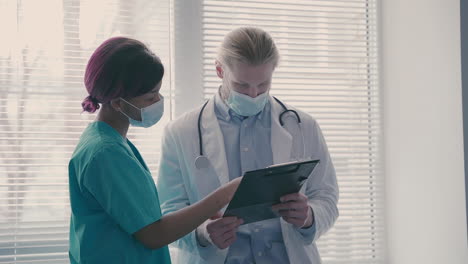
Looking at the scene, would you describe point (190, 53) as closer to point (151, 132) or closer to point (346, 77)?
point (151, 132)

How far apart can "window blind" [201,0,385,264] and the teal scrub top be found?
1.24 metres

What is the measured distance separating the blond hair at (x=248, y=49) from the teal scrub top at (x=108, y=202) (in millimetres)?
550

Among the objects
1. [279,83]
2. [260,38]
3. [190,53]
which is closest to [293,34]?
[279,83]

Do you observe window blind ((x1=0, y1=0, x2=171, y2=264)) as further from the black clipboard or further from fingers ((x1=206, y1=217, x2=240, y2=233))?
the black clipboard

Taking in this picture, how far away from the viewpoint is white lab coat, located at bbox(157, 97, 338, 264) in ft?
5.64

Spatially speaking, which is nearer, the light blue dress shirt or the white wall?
the light blue dress shirt

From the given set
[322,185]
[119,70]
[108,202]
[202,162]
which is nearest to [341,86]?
[322,185]

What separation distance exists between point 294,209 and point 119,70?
681 millimetres

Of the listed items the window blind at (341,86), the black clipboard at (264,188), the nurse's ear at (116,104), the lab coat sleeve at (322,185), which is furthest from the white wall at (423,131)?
the nurse's ear at (116,104)

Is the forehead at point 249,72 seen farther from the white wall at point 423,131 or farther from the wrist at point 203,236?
the white wall at point 423,131

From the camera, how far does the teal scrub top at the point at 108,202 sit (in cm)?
131

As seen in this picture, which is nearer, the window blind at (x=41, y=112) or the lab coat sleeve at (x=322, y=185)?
the lab coat sleeve at (x=322, y=185)

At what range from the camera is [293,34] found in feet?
8.33

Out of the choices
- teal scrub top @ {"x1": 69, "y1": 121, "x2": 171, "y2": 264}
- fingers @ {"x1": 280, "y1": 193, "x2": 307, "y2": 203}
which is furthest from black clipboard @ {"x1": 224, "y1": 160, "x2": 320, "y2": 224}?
teal scrub top @ {"x1": 69, "y1": 121, "x2": 171, "y2": 264}
